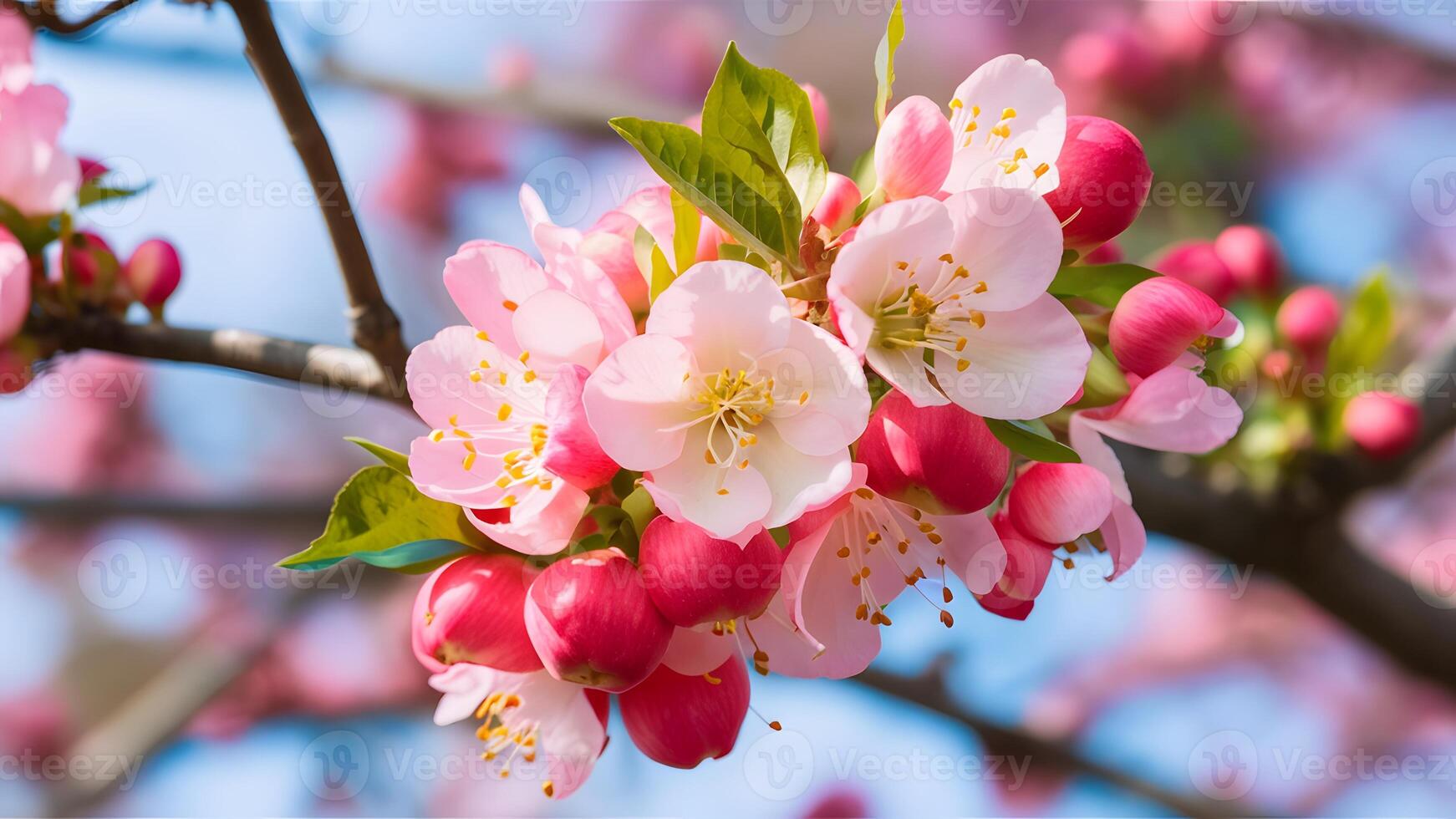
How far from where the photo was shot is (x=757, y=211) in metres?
0.76

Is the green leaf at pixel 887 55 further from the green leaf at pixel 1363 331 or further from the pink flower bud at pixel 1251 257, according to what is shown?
the green leaf at pixel 1363 331

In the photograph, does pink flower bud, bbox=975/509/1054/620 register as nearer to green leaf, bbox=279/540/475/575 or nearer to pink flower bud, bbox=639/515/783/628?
pink flower bud, bbox=639/515/783/628

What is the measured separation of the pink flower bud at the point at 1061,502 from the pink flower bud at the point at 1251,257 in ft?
4.10

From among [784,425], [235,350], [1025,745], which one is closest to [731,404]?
[784,425]

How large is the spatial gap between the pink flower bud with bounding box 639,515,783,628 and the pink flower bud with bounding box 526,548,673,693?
17mm

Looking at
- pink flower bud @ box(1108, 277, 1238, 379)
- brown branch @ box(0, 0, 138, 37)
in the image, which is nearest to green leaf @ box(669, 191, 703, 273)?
pink flower bud @ box(1108, 277, 1238, 379)

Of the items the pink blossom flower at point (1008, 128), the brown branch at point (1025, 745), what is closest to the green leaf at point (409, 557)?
the pink blossom flower at point (1008, 128)

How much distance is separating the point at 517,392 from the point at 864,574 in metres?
0.32

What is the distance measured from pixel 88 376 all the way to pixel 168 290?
2.50 meters

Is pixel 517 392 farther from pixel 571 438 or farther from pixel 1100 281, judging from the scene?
pixel 1100 281

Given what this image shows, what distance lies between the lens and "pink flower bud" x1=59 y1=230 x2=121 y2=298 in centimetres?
115

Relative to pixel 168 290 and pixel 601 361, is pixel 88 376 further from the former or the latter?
pixel 601 361

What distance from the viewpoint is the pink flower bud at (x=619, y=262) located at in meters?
0.81

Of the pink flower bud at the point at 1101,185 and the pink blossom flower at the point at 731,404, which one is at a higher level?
the pink flower bud at the point at 1101,185
